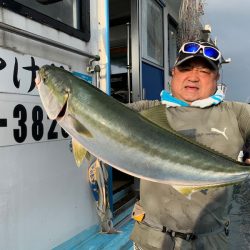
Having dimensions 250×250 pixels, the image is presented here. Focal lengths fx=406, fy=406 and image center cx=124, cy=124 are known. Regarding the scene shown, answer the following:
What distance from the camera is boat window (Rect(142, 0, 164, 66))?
6000 mm

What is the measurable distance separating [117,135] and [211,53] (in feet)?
3.39

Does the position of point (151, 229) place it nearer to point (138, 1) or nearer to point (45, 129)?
point (45, 129)

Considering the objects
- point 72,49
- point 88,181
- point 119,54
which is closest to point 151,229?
point 88,181

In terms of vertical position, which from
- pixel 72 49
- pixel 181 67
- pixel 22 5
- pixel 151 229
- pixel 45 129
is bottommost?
pixel 151 229

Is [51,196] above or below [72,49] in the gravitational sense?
below

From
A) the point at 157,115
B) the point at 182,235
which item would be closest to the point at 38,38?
the point at 157,115

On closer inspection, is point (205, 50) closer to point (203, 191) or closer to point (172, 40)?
point (203, 191)

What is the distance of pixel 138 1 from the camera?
5723 mm

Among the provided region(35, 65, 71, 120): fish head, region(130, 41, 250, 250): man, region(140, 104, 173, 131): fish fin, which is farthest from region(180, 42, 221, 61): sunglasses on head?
region(35, 65, 71, 120): fish head

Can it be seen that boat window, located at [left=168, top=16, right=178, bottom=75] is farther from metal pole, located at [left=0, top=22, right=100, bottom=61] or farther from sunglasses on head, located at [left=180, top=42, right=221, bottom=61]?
sunglasses on head, located at [left=180, top=42, right=221, bottom=61]

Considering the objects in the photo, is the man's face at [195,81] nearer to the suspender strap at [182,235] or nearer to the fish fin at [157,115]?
the fish fin at [157,115]

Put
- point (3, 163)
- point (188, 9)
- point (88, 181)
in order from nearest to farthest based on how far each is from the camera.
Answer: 1. point (3, 163)
2. point (88, 181)
3. point (188, 9)

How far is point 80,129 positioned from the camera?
1.78 metres

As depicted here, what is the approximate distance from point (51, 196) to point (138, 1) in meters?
3.45
